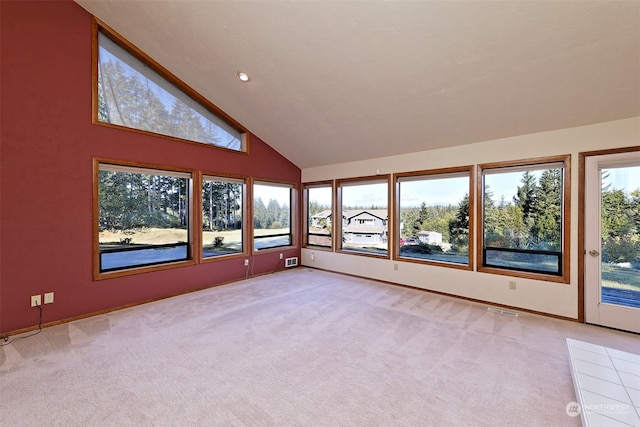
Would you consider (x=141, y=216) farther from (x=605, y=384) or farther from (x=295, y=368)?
(x=605, y=384)

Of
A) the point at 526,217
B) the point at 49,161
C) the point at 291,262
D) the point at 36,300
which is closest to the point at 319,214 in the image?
the point at 291,262

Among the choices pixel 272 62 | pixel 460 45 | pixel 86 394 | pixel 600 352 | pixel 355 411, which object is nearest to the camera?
pixel 355 411

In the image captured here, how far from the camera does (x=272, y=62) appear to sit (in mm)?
3449

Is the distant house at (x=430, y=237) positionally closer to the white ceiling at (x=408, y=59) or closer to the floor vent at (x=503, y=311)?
the floor vent at (x=503, y=311)

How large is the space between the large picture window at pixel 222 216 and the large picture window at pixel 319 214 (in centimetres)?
178

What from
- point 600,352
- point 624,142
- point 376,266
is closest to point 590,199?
point 624,142

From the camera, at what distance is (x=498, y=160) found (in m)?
3.85

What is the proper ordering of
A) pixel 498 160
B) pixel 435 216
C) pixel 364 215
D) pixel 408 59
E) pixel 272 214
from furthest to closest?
pixel 272 214 < pixel 364 215 < pixel 435 216 < pixel 498 160 < pixel 408 59

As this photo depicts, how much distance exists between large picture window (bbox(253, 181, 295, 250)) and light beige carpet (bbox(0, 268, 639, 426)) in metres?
2.19

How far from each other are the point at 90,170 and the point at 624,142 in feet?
21.4

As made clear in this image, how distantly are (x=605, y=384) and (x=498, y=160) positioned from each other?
111 inches

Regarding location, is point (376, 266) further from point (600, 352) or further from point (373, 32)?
point (373, 32)

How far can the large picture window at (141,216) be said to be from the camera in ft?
12.1

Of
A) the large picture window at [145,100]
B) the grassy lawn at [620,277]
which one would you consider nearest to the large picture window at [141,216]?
the large picture window at [145,100]
